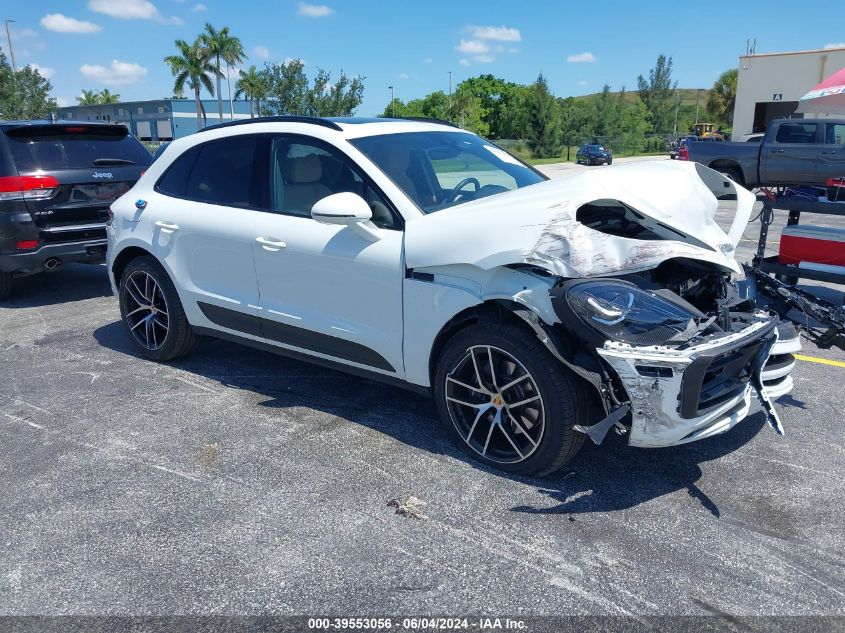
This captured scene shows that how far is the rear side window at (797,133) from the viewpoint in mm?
16172

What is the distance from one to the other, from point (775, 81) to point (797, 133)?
33666 millimetres

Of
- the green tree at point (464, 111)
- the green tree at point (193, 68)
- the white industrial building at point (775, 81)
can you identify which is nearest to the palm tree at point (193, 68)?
the green tree at point (193, 68)

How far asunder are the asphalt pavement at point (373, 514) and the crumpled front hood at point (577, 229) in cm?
110

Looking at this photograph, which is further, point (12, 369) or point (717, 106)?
point (717, 106)

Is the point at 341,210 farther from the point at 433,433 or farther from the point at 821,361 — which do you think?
the point at 821,361

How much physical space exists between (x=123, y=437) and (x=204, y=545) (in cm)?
140

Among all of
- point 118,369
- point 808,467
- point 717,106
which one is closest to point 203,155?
point 118,369

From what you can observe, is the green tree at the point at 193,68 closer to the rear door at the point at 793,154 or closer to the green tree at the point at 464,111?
the green tree at the point at 464,111

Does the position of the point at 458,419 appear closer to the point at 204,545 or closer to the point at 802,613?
the point at 204,545

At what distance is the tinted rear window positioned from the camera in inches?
280

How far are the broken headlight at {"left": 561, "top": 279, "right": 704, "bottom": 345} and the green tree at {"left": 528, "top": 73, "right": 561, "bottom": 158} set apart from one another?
55259 mm

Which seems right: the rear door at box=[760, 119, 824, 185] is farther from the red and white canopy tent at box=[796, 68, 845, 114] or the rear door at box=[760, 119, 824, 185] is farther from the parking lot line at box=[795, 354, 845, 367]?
the parking lot line at box=[795, 354, 845, 367]

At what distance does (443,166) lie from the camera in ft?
14.8

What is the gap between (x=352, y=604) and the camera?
2633mm
